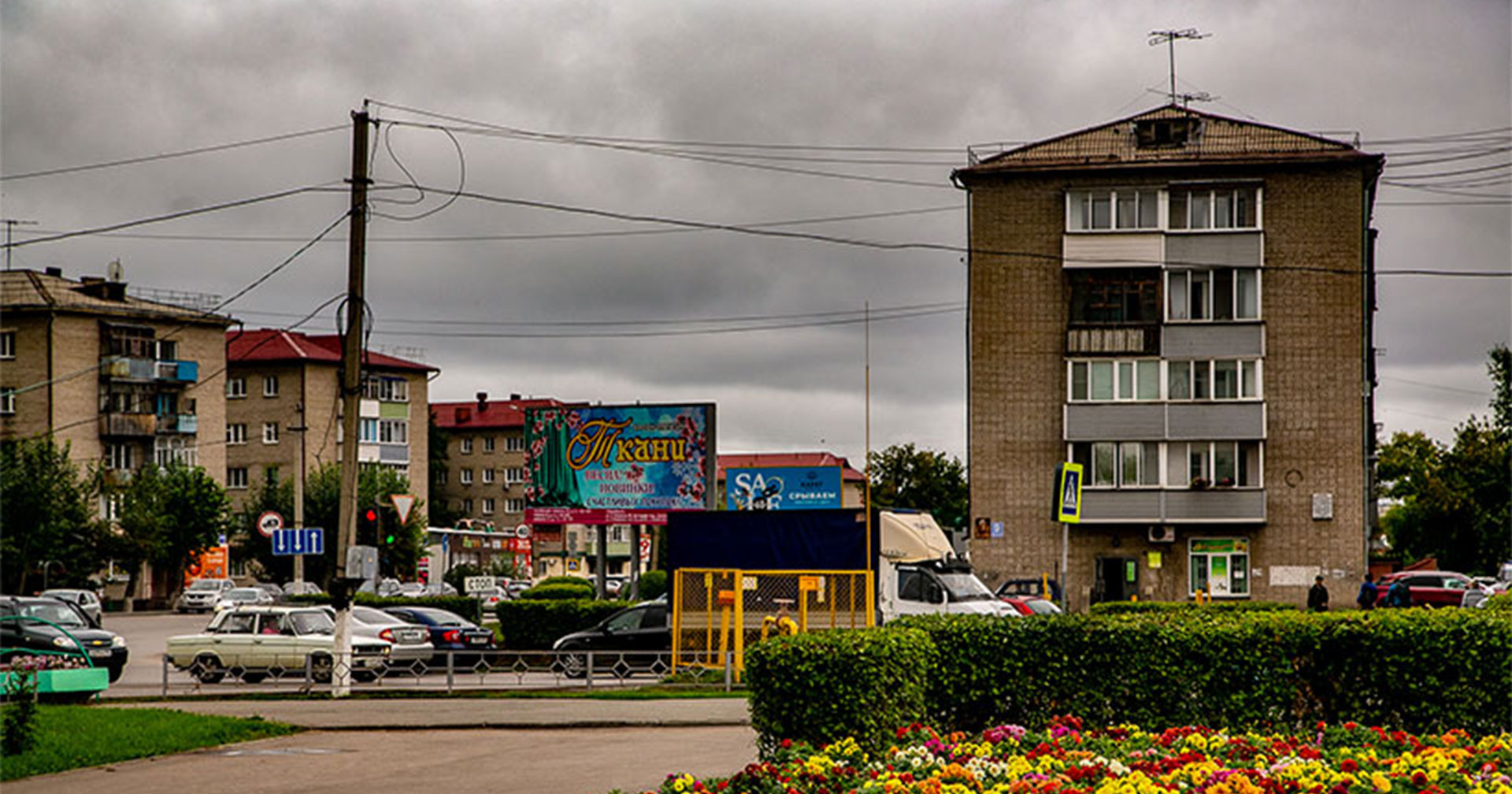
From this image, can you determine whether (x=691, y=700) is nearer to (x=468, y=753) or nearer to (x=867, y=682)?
(x=468, y=753)

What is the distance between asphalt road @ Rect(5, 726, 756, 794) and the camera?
1494 cm

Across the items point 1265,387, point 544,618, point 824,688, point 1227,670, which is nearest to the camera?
point 824,688

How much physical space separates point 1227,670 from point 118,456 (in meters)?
84.8

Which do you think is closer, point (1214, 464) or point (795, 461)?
point (1214, 464)

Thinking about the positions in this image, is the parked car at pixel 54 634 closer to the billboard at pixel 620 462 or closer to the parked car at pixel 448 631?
the parked car at pixel 448 631

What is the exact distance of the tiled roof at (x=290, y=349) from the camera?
105 meters

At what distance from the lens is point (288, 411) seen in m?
105

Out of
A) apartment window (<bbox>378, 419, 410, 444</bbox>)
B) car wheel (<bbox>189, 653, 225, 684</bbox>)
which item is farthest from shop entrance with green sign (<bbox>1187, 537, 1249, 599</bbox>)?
apartment window (<bbox>378, 419, 410, 444</bbox>)

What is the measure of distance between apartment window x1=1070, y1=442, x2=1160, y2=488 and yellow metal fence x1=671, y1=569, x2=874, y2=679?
88.1 ft

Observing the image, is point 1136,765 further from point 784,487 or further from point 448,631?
point 784,487

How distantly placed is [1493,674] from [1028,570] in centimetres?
4128

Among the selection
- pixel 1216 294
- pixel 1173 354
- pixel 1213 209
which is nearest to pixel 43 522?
pixel 1173 354

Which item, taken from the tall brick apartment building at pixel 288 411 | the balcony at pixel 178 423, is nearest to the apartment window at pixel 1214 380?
the balcony at pixel 178 423

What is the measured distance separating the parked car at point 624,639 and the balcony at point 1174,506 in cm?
2601
